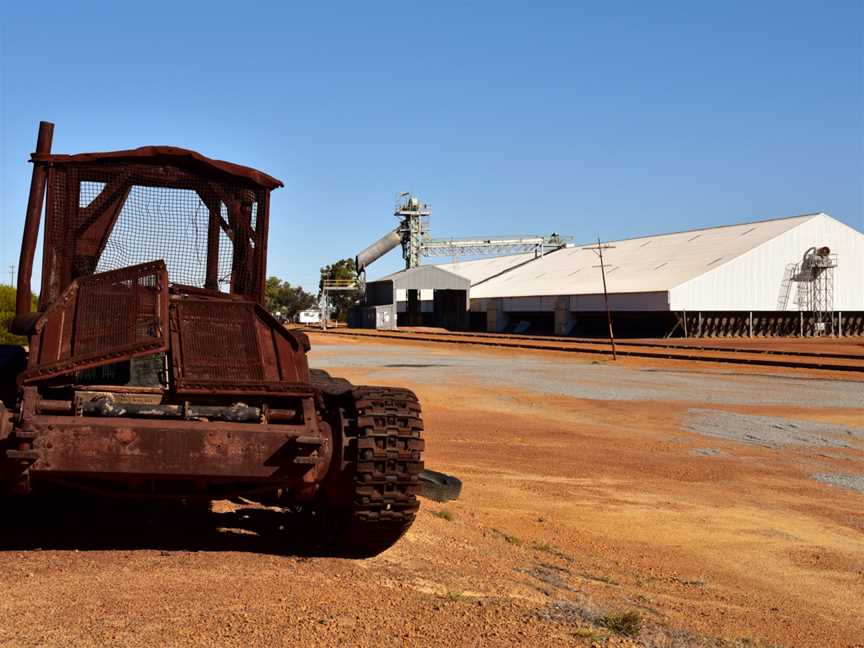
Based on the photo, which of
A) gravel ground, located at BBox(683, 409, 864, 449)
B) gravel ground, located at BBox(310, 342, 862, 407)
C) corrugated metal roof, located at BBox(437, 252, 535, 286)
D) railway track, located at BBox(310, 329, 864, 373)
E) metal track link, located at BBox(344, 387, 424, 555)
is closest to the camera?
metal track link, located at BBox(344, 387, 424, 555)

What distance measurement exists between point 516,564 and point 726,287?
59.3m

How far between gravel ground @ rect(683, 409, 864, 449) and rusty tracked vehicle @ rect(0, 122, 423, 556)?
1020cm

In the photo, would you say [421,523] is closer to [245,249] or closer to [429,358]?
[245,249]

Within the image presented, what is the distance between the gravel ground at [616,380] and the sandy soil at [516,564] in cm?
842

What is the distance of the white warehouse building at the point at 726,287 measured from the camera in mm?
63281

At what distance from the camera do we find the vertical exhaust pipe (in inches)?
274

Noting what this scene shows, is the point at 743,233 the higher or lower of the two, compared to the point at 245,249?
higher

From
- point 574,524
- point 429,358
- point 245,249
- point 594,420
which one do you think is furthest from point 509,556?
point 429,358

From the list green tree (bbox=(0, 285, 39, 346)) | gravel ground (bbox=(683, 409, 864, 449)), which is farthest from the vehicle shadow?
green tree (bbox=(0, 285, 39, 346))

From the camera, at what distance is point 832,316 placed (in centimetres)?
6819

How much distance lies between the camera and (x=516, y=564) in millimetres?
7047

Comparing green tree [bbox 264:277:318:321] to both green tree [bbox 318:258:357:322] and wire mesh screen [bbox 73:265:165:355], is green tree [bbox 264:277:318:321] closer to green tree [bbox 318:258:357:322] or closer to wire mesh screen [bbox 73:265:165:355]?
green tree [bbox 318:258:357:322]

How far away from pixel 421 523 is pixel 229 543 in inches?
75.3

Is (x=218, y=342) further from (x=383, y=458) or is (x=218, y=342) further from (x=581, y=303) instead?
(x=581, y=303)
